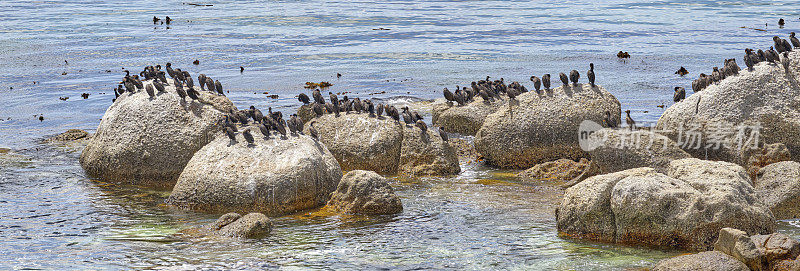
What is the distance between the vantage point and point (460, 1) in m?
69.6

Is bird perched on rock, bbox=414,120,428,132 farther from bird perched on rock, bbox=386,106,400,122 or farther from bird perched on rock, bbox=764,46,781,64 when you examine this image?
bird perched on rock, bbox=764,46,781,64

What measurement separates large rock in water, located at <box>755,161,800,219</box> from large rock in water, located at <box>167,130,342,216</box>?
6.67 m

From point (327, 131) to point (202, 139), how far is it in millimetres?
2513

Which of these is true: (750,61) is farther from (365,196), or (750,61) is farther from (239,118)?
(239,118)

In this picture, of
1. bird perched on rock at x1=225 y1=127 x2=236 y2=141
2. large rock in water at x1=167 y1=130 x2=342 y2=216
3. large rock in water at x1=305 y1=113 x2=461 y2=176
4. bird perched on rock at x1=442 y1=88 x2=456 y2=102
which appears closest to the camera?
large rock in water at x1=167 y1=130 x2=342 y2=216

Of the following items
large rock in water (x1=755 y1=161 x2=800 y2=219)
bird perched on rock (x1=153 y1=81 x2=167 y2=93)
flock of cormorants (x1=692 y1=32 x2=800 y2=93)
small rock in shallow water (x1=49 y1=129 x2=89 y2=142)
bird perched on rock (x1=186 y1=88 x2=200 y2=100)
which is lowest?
small rock in shallow water (x1=49 y1=129 x2=89 y2=142)

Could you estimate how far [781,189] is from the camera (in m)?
11.4

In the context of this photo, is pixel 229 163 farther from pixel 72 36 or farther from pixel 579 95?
pixel 72 36

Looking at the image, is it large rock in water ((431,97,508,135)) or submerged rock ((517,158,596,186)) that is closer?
submerged rock ((517,158,596,186))

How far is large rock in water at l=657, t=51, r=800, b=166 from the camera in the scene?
14.0 meters

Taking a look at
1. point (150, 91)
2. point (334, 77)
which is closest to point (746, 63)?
point (150, 91)

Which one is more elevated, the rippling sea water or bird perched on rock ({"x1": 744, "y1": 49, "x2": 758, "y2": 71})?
bird perched on rock ({"x1": 744, "y1": 49, "x2": 758, "y2": 71})

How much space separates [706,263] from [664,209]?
156cm

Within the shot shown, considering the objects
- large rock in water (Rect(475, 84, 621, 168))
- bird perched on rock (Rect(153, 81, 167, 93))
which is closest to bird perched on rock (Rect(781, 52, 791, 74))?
large rock in water (Rect(475, 84, 621, 168))
